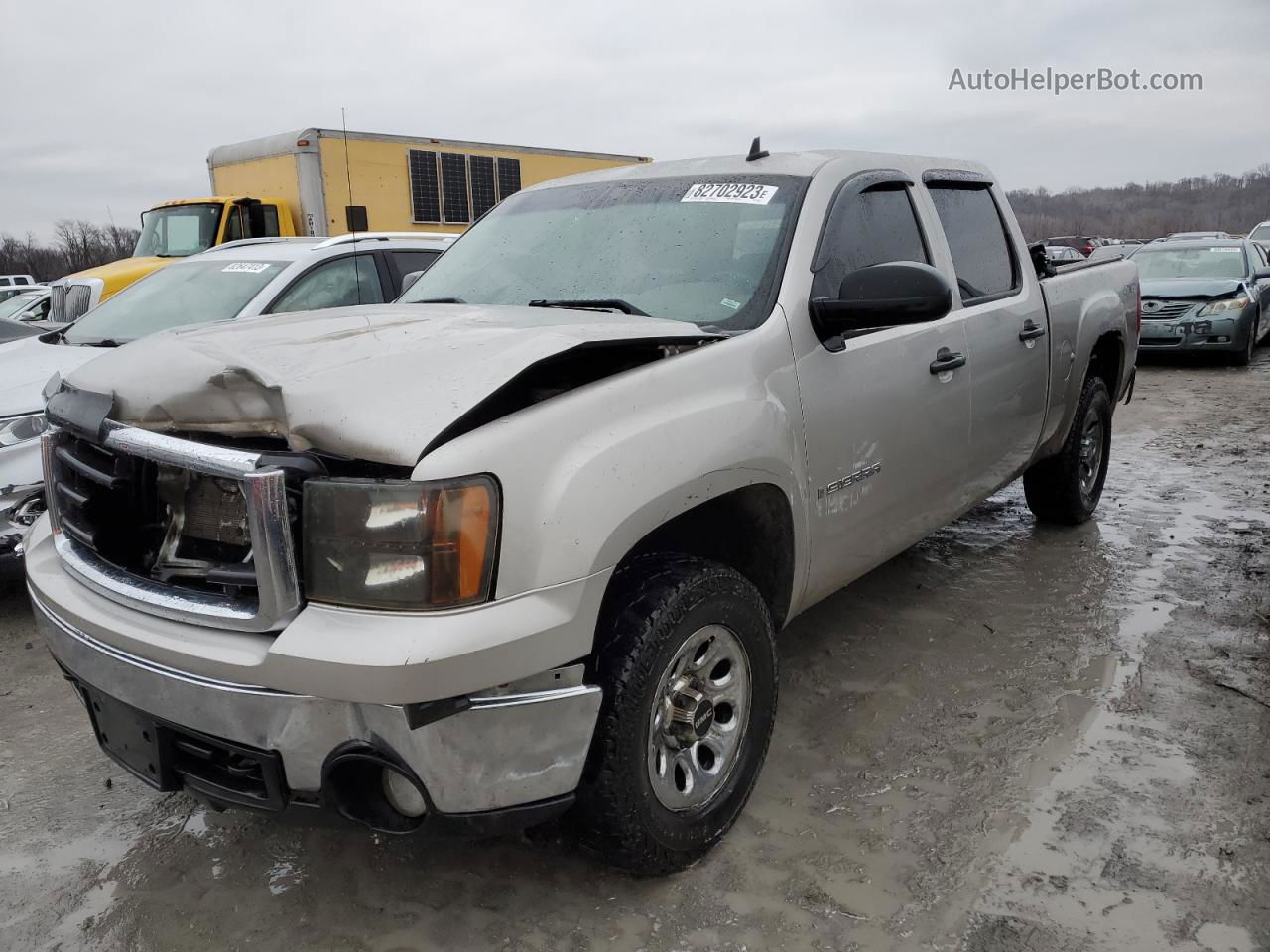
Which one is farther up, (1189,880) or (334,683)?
(334,683)

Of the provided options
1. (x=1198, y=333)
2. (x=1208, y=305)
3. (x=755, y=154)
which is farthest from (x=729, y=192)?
(x=1208, y=305)

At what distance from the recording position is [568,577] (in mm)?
1960

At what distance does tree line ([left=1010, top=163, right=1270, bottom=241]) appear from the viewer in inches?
2726

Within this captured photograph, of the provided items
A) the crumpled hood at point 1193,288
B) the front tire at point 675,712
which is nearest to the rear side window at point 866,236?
the front tire at point 675,712

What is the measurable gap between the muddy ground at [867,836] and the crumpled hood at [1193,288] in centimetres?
881

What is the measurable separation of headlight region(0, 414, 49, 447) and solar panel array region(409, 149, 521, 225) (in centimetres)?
861

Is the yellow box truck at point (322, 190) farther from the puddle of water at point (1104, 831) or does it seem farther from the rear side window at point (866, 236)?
the puddle of water at point (1104, 831)

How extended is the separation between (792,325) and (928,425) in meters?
0.83

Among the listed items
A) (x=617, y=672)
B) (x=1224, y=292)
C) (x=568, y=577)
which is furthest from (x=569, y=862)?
(x=1224, y=292)

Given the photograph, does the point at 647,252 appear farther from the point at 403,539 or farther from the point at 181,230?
the point at 181,230

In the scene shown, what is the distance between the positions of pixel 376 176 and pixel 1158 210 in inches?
3118

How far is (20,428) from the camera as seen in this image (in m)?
4.18

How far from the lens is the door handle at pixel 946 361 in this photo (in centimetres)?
335

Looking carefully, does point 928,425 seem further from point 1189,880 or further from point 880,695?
point 1189,880
